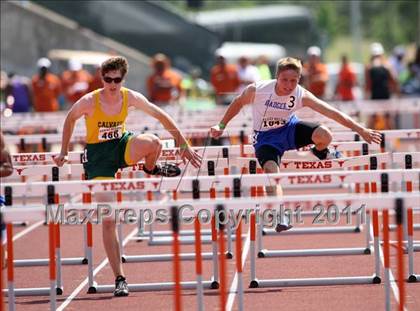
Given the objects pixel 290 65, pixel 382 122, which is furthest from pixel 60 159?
pixel 382 122

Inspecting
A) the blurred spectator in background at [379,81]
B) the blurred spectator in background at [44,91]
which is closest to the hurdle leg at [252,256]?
the blurred spectator in background at [44,91]

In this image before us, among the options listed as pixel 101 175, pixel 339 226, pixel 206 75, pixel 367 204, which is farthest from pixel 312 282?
pixel 206 75

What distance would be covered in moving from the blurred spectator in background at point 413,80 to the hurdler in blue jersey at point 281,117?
782 inches

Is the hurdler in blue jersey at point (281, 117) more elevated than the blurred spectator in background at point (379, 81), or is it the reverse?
the blurred spectator in background at point (379, 81)

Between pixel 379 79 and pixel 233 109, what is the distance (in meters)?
16.0

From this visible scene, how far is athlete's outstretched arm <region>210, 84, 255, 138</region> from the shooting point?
1123 centimetres

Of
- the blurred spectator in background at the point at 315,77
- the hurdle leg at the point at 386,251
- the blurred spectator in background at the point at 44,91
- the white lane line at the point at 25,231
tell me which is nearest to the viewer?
the hurdle leg at the point at 386,251

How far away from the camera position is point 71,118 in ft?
35.1

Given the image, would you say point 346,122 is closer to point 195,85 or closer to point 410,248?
point 410,248

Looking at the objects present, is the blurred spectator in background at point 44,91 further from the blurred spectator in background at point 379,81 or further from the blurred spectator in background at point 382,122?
the blurred spectator in background at point 382,122

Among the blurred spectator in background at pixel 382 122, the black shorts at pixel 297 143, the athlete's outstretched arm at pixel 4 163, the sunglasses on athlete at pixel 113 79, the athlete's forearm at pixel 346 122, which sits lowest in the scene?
the athlete's outstretched arm at pixel 4 163

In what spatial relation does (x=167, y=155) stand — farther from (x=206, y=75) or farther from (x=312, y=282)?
(x=206, y=75)

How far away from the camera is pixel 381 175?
30.1 ft

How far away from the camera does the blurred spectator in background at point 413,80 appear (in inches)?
1228
